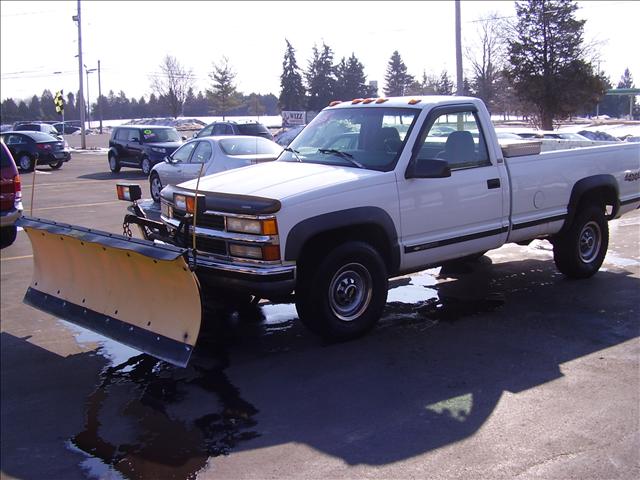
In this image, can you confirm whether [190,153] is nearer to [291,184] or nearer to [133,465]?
[291,184]

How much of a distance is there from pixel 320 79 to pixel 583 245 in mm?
31727

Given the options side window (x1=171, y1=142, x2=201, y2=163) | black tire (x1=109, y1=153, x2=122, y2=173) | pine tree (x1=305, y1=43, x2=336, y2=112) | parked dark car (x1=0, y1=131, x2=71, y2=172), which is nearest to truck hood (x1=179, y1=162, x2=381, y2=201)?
side window (x1=171, y1=142, x2=201, y2=163)

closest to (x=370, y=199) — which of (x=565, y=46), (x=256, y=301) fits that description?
(x=256, y=301)

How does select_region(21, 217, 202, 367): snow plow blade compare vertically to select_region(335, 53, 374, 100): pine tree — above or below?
below

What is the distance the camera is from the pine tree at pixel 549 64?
894 inches

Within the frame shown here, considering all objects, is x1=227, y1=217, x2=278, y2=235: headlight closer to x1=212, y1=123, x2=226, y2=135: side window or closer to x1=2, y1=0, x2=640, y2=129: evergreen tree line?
x1=2, y1=0, x2=640, y2=129: evergreen tree line

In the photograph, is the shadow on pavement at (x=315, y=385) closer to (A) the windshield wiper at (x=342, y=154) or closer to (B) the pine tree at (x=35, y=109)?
(A) the windshield wiper at (x=342, y=154)

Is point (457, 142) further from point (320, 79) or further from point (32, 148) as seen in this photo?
point (320, 79)

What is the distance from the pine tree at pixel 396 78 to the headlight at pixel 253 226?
84.3 feet

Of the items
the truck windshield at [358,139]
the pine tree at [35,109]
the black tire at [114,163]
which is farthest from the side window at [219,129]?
the pine tree at [35,109]

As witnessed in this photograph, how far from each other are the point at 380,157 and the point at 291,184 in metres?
1.03

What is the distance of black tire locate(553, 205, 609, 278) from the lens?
8.07 m

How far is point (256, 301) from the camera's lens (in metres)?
7.09

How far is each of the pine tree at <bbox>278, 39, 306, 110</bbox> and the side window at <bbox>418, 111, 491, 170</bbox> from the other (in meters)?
34.9
